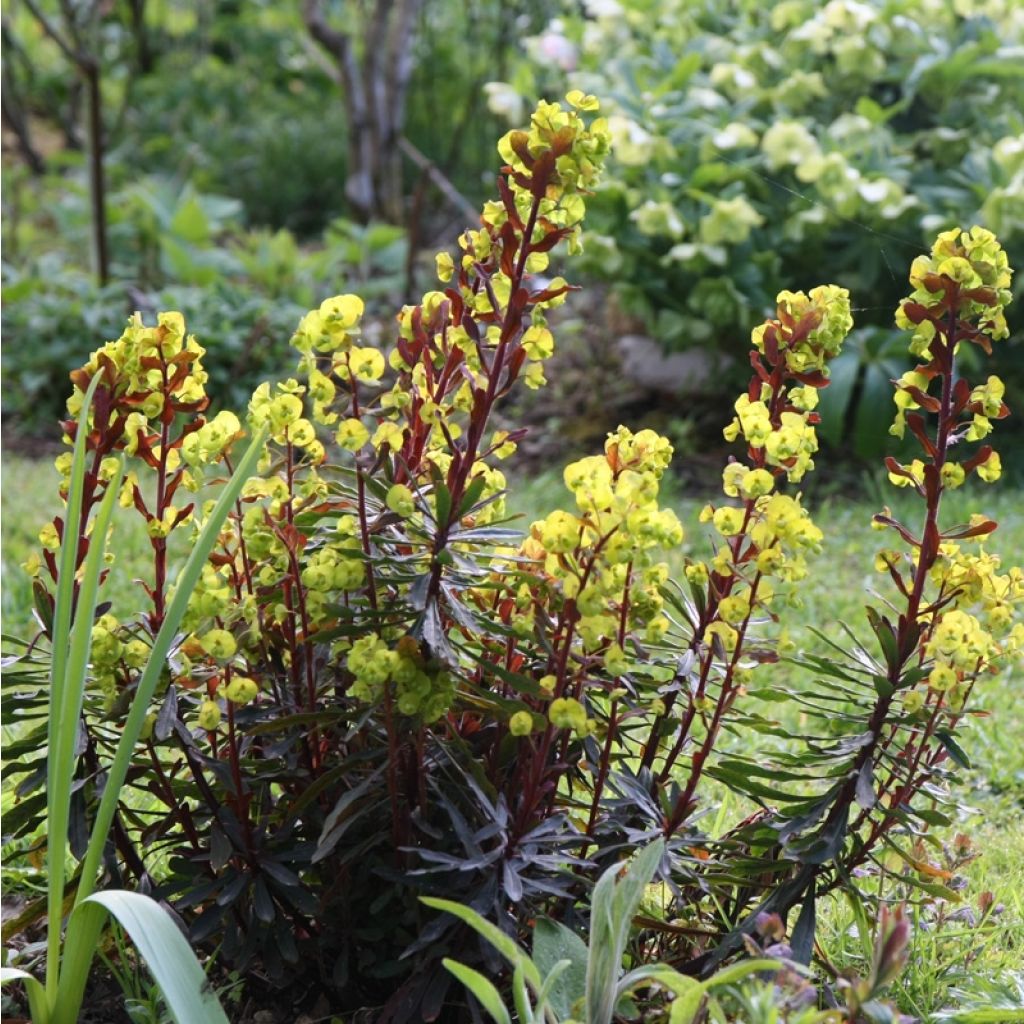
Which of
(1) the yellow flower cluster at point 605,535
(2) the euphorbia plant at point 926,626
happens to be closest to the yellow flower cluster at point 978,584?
(2) the euphorbia plant at point 926,626

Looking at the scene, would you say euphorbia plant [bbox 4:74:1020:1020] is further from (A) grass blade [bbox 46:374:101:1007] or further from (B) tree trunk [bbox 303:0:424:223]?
(B) tree trunk [bbox 303:0:424:223]

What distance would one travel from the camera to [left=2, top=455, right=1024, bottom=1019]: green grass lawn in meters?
1.62

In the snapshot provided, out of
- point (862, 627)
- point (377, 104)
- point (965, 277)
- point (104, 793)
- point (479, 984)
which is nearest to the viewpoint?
point (479, 984)

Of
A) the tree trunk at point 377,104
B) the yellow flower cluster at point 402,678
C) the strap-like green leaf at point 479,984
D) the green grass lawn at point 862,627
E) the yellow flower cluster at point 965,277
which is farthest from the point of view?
the tree trunk at point 377,104

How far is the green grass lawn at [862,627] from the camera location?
162 centimetres

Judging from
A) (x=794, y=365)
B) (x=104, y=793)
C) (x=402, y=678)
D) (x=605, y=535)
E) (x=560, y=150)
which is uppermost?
(x=560, y=150)

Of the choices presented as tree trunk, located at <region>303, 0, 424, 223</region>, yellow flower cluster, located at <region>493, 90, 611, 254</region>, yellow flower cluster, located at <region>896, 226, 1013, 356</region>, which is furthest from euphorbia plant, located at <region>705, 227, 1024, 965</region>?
tree trunk, located at <region>303, 0, 424, 223</region>

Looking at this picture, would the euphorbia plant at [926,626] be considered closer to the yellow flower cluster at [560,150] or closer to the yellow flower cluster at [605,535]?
the yellow flower cluster at [605,535]

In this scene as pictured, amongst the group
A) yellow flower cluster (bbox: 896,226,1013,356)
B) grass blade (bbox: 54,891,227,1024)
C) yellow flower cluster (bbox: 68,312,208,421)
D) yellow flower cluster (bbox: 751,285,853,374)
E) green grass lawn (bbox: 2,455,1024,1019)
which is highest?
yellow flower cluster (bbox: 896,226,1013,356)

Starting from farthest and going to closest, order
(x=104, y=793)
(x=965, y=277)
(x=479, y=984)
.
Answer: (x=965, y=277) < (x=104, y=793) < (x=479, y=984)

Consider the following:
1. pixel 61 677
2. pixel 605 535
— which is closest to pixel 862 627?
pixel 605 535

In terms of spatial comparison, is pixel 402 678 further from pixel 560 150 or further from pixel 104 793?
pixel 560 150

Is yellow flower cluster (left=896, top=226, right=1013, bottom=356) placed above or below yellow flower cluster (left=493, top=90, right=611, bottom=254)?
below

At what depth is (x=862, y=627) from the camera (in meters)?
3.00
